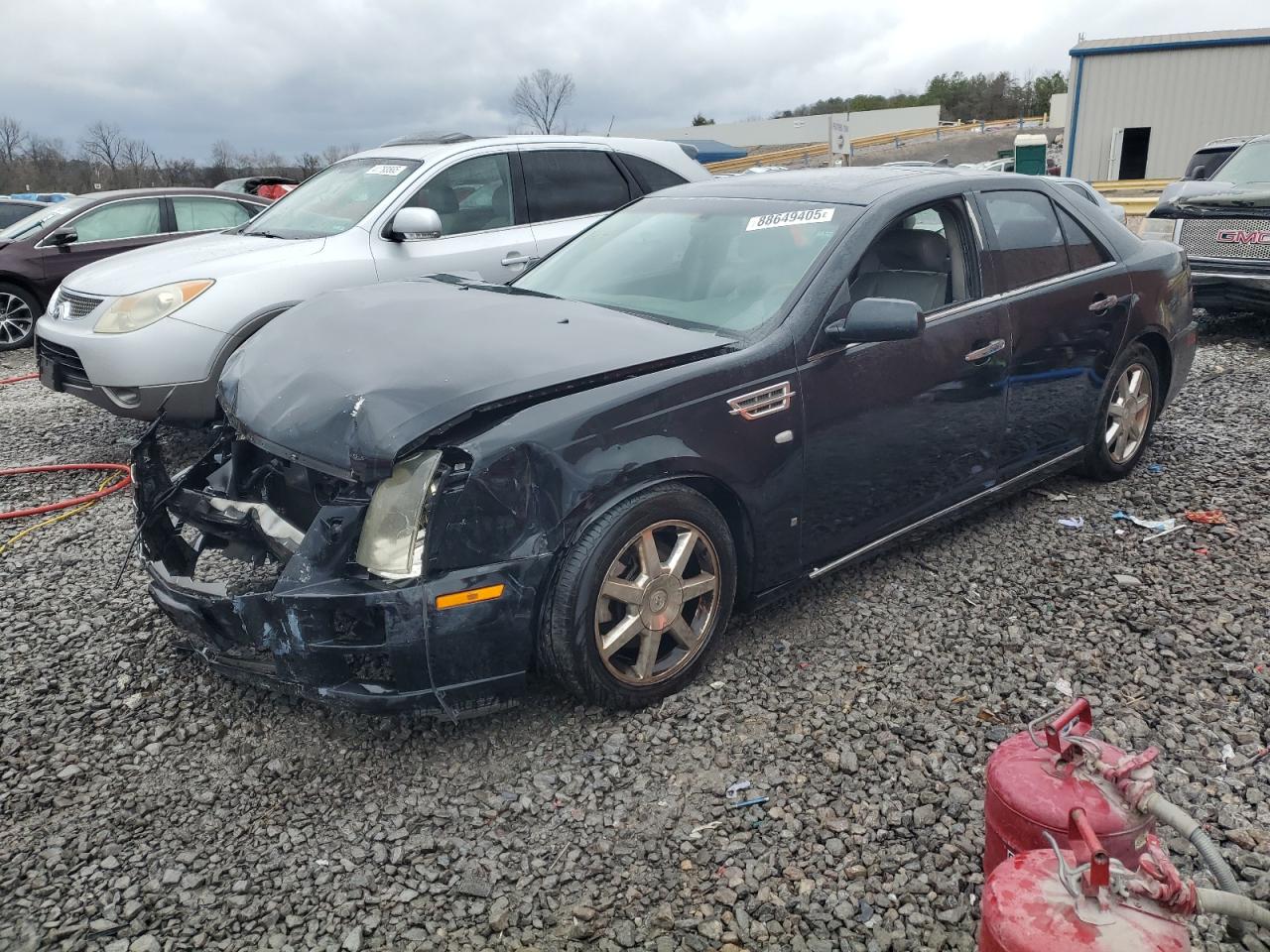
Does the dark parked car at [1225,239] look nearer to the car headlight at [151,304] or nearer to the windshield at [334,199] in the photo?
the windshield at [334,199]

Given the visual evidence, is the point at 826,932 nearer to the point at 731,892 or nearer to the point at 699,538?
the point at 731,892

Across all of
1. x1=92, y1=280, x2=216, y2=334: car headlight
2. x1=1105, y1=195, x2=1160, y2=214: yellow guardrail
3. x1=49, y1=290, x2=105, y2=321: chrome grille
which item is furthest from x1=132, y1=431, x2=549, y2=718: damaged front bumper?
x1=1105, y1=195, x2=1160, y2=214: yellow guardrail

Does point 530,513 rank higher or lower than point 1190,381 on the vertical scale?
higher

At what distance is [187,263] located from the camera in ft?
18.4

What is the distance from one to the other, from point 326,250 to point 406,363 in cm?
320

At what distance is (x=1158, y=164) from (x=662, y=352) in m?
25.2

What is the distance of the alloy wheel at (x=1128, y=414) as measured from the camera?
4728 mm

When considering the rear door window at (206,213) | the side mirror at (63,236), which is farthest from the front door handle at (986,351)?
the side mirror at (63,236)

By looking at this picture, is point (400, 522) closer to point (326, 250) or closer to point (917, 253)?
point (917, 253)

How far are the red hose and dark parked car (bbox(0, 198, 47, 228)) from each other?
9.66m

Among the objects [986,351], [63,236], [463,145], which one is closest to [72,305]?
[463,145]

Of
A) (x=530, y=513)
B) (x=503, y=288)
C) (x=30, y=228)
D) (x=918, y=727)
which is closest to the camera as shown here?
(x=530, y=513)

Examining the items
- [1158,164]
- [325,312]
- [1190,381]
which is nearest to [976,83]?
[1158,164]

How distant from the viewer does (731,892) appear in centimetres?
235
